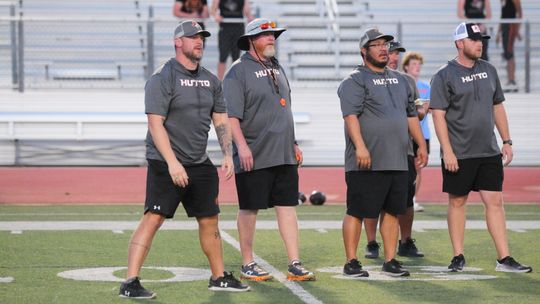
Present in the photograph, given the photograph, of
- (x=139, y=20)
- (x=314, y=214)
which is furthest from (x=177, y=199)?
(x=139, y=20)

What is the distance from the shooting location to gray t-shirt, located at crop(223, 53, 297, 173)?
9117 millimetres

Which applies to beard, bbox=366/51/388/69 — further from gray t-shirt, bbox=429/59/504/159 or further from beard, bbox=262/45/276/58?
beard, bbox=262/45/276/58

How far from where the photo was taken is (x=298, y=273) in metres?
8.89

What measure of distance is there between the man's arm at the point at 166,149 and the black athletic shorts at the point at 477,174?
266 cm

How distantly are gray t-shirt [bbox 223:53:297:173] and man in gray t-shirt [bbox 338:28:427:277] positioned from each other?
490mm

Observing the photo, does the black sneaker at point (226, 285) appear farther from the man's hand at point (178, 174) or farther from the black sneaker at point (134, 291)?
the man's hand at point (178, 174)

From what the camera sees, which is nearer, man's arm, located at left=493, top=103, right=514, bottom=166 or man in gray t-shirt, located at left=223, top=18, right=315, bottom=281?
man in gray t-shirt, located at left=223, top=18, right=315, bottom=281

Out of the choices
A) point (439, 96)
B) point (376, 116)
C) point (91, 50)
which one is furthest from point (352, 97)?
point (91, 50)

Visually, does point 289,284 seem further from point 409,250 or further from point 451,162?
point 409,250

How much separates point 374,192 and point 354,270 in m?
0.61

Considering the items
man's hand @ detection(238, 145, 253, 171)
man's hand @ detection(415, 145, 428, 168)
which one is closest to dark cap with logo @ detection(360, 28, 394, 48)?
man's hand @ detection(415, 145, 428, 168)

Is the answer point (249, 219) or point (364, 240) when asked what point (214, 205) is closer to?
point (249, 219)

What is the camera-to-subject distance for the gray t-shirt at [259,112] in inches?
359

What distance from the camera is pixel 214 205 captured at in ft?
27.4
